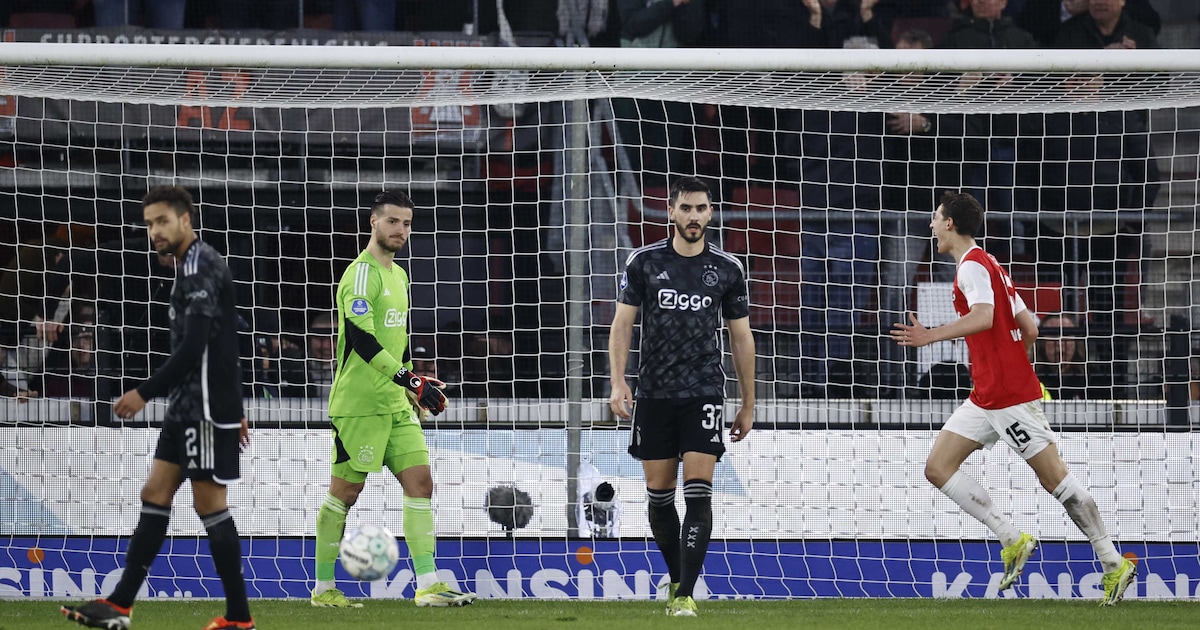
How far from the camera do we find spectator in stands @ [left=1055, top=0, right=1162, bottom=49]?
425 inches

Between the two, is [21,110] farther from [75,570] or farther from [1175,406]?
[1175,406]

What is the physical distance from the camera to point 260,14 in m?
11.5

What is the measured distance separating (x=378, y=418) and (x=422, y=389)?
17.7 inches

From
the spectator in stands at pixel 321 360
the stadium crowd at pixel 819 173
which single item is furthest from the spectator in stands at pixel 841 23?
the spectator in stands at pixel 321 360

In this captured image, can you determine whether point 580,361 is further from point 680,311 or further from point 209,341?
point 209,341

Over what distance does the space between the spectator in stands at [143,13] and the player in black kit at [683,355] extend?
6.74 meters

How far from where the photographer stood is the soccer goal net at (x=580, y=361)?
24.3 ft

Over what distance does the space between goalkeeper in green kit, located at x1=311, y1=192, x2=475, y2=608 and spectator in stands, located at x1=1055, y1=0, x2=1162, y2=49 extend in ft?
21.7

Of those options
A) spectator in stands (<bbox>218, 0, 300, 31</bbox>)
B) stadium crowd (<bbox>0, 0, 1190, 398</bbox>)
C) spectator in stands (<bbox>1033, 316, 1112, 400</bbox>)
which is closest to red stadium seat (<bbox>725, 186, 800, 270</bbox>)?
stadium crowd (<bbox>0, 0, 1190, 398</bbox>)

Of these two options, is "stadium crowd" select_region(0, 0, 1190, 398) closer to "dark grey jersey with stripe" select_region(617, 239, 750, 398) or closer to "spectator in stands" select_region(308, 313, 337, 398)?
"spectator in stands" select_region(308, 313, 337, 398)

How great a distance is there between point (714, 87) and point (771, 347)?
202 cm

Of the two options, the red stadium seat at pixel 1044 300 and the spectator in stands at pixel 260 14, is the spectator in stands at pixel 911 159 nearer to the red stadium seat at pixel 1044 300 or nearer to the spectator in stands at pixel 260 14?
the red stadium seat at pixel 1044 300

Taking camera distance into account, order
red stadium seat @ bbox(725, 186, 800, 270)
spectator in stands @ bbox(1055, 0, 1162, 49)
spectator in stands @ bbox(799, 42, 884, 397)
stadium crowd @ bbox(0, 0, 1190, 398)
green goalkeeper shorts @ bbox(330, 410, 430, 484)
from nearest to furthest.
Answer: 1. green goalkeeper shorts @ bbox(330, 410, 430, 484)
2. stadium crowd @ bbox(0, 0, 1190, 398)
3. spectator in stands @ bbox(799, 42, 884, 397)
4. red stadium seat @ bbox(725, 186, 800, 270)
5. spectator in stands @ bbox(1055, 0, 1162, 49)

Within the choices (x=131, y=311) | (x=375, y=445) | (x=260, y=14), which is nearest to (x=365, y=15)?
(x=260, y=14)
